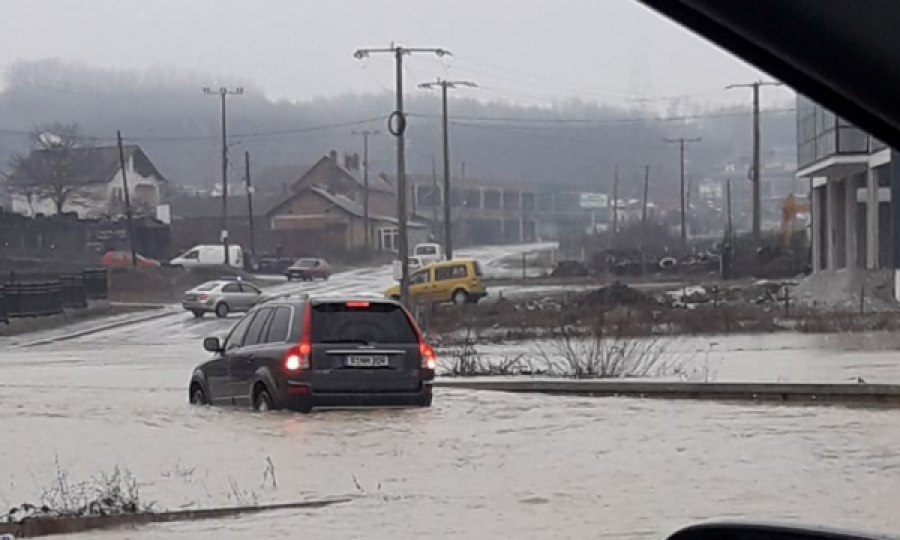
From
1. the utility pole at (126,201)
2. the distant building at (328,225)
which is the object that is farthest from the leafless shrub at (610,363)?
the distant building at (328,225)

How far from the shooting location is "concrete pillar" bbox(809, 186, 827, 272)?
61.6m

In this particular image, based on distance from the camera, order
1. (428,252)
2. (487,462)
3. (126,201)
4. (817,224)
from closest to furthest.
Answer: (487,462) → (817,224) → (428,252) → (126,201)

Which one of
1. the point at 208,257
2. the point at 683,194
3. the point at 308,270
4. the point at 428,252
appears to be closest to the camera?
the point at 308,270

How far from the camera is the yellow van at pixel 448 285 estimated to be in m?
51.2

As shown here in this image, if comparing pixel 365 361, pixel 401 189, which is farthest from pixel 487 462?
pixel 401 189

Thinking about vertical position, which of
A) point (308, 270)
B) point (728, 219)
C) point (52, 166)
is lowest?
point (308, 270)

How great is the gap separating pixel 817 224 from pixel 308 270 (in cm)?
2171

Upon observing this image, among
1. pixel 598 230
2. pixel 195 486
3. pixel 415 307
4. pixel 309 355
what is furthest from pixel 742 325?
pixel 598 230

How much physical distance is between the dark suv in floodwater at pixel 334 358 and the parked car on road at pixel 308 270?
2018 inches

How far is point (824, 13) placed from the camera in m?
2.58

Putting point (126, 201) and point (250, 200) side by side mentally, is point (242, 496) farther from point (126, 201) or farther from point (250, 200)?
point (250, 200)

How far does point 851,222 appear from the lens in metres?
54.8

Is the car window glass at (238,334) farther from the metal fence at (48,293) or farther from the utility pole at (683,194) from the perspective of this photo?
the utility pole at (683,194)

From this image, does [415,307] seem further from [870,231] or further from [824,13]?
[824,13]
